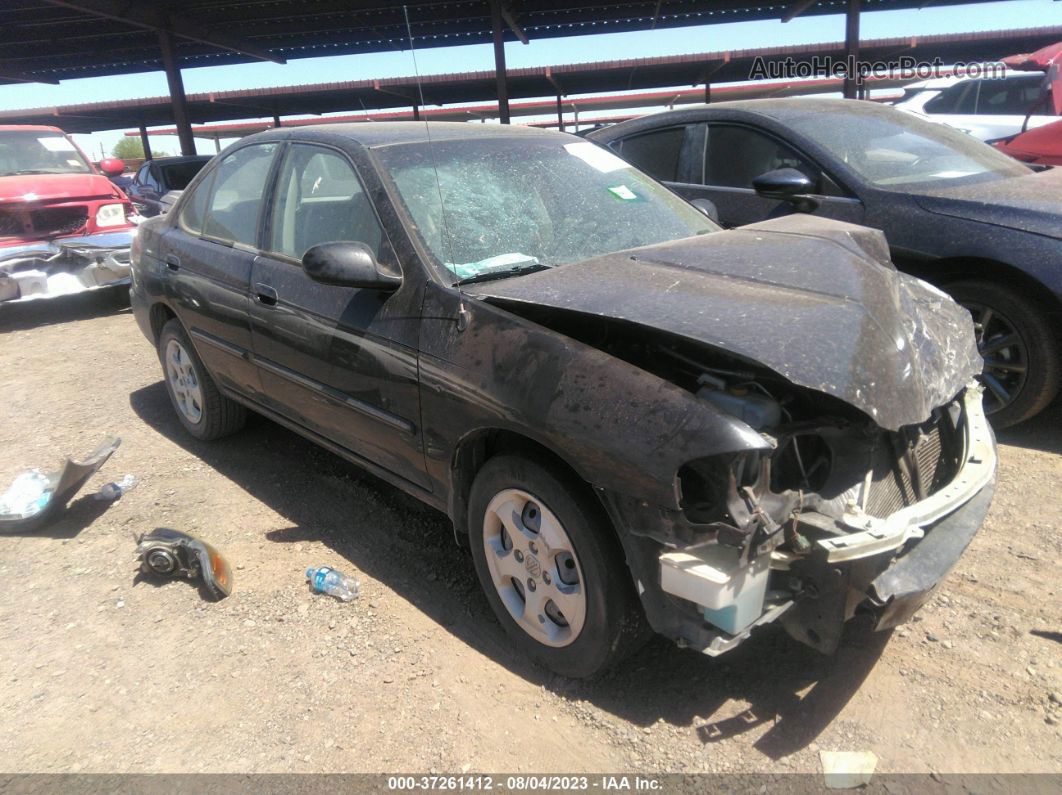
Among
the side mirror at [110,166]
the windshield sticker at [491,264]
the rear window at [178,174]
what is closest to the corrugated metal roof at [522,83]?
the rear window at [178,174]

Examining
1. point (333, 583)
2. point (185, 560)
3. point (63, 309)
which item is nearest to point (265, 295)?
point (185, 560)

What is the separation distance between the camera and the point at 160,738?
89.5 inches

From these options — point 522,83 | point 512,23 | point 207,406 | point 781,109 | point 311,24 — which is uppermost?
point 311,24

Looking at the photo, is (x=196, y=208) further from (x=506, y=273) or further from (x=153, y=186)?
(x=153, y=186)

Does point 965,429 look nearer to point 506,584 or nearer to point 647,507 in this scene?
point 647,507

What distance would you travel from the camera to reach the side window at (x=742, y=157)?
4.63m

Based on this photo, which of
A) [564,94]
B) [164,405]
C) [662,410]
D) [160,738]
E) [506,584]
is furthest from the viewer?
[564,94]

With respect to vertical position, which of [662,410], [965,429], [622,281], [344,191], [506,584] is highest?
[344,191]

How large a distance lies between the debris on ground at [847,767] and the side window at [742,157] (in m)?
3.41

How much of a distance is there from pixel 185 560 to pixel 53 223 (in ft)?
21.4

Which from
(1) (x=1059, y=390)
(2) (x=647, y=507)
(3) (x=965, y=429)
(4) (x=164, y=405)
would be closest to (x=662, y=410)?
(2) (x=647, y=507)

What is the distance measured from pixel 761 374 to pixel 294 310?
2026 mm

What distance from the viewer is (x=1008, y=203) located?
387 centimetres

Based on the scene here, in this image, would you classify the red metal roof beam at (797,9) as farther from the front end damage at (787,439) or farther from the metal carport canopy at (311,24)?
the front end damage at (787,439)
